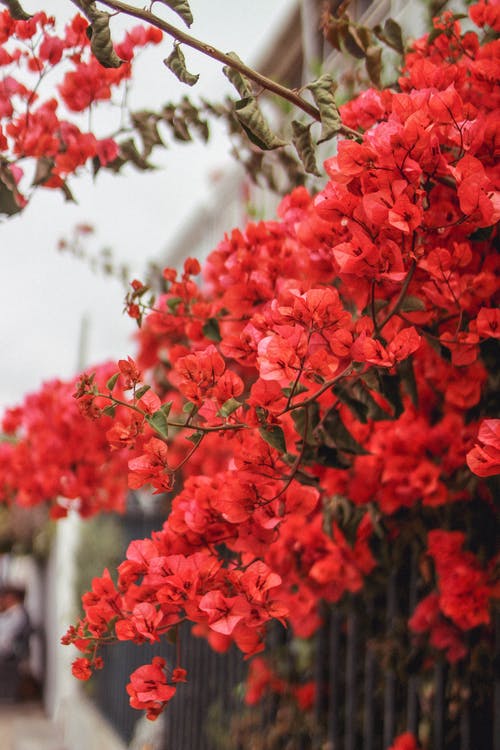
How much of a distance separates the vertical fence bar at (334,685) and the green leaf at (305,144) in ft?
5.48

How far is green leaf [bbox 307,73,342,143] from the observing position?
0.95 meters

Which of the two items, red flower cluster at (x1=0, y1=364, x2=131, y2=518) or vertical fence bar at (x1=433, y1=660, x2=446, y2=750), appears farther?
red flower cluster at (x1=0, y1=364, x2=131, y2=518)

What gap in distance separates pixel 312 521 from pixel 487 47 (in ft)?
3.07

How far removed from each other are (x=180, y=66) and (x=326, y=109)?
0.59ft

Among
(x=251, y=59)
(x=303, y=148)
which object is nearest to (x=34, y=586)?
(x=251, y=59)

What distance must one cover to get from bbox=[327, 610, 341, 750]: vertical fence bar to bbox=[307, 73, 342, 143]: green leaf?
173 centimetres

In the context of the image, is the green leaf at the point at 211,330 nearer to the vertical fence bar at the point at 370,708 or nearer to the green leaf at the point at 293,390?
the green leaf at the point at 293,390

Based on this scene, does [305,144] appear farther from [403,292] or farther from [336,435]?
[336,435]

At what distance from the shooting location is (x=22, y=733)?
7.36 m

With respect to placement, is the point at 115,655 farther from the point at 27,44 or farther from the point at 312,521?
the point at 27,44

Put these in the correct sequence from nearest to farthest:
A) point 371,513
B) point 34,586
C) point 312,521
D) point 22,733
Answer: point 371,513 → point 312,521 → point 22,733 → point 34,586

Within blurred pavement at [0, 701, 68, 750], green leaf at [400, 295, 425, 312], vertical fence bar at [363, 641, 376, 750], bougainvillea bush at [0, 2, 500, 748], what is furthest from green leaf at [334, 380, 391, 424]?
blurred pavement at [0, 701, 68, 750]

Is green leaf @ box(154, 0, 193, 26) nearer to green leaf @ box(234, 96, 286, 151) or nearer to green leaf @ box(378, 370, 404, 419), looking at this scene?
green leaf @ box(234, 96, 286, 151)

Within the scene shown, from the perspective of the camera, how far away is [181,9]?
3.01 feet
